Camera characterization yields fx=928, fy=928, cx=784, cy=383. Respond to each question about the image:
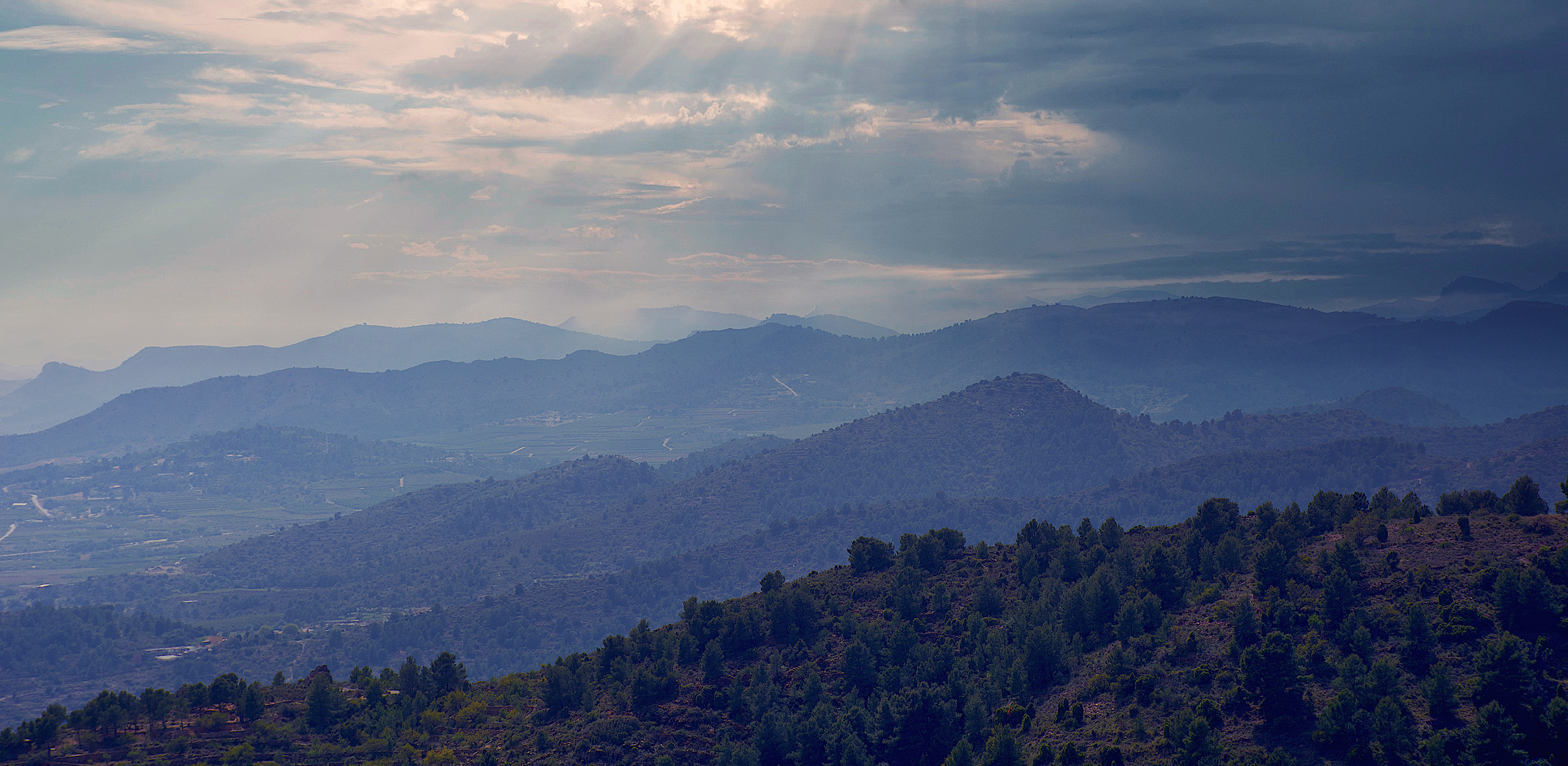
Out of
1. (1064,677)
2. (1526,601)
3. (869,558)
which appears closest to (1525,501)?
(1526,601)

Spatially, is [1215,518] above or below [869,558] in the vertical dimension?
above

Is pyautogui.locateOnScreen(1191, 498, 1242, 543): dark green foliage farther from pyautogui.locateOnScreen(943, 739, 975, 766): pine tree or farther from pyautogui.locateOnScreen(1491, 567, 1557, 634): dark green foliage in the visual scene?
pyautogui.locateOnScreen(943, 739, 975, 766): pine tree

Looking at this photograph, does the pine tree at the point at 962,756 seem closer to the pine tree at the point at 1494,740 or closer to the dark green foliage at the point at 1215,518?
the pine tree at the point at 1494,740

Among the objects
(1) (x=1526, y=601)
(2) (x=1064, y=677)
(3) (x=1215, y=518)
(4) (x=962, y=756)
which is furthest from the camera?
(3) (x=1215, y=518)

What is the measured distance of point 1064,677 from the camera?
2852 inches

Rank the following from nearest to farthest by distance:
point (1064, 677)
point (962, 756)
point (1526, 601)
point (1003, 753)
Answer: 1. point (1526, 601)
2. point (1003, 753)
3. point (962, 756)
4. point (1064, 677)

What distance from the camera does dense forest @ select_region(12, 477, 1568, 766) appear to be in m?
55.4

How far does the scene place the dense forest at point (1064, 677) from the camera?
5544cm

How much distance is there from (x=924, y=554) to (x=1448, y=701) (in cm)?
5560

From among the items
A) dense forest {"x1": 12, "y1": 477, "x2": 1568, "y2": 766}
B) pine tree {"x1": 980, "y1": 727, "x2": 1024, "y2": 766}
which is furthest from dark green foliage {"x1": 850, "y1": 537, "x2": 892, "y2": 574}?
pine tree {"x1": 980, "y1": 727, "x2": 1024, "y2": 766}

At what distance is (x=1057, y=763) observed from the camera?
57656mm

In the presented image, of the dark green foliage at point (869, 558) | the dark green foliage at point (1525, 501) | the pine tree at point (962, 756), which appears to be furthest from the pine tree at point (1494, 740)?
the dark green foliage at point (869, 558)

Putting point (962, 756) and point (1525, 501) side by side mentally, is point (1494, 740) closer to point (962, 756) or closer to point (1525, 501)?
point (962, 756)

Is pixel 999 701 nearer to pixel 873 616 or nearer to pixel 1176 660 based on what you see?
pixel 1176 660
